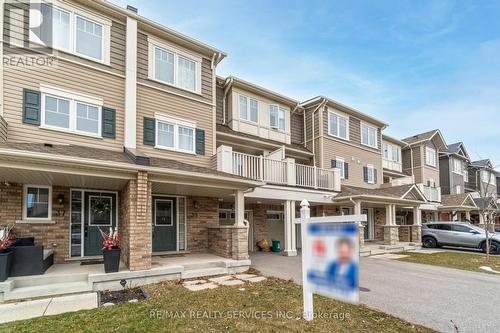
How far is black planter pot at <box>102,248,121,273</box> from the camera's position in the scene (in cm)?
730

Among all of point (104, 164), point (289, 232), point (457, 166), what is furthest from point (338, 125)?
point (457, 166)

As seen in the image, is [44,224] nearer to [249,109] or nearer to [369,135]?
[249,109]

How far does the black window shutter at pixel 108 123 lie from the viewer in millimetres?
9609

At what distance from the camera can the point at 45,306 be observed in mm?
5910

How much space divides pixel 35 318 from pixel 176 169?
4.38 meters

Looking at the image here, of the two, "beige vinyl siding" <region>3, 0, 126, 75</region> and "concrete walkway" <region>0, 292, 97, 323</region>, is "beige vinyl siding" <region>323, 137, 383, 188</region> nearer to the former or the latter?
"beige vinyl siding" <region>3, 0, 126, 75</region>

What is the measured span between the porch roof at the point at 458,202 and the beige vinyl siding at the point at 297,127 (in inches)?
558

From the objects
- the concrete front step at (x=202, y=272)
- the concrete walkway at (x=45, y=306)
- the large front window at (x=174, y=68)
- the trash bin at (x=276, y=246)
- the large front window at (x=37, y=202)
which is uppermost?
the large front window at (x=174, y=68)

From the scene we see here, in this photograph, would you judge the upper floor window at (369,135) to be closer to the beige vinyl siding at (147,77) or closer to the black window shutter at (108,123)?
the beige vinyl siding at (147,77)

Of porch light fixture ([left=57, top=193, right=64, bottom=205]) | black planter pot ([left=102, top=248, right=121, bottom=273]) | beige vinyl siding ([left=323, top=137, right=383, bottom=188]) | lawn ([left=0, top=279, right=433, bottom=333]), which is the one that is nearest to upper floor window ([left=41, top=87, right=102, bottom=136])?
porch light fixture ([left=57, top=193, right=64, bottom=205])

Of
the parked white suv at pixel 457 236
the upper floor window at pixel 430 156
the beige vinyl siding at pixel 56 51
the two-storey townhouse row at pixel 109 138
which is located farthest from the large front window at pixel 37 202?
the upper floor window at pixel 430 156

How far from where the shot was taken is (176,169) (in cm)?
838

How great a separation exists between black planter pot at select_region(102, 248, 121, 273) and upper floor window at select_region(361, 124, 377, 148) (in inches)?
652

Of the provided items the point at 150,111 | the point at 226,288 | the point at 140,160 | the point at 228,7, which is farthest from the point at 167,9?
the point at 226,288
